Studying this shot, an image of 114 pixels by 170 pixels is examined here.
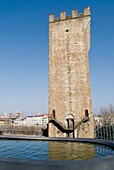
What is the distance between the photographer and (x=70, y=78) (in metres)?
14.3

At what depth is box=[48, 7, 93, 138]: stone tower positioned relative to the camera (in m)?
13.7

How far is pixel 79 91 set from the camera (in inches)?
551

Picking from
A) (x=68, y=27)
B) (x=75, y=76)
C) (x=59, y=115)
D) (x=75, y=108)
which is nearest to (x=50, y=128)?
(x=59, y=115)

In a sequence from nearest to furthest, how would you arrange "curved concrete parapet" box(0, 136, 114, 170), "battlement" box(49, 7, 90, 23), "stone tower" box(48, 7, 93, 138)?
"curved concrete parapet" box(0, 136, 114, 170) < "stone tower" box(48, 7, 93, 138) < "battlement" box(49, 7, 90, 23)

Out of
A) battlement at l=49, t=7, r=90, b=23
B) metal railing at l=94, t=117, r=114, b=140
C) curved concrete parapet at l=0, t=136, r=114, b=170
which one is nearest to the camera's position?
curved concrete parapet at l=0, t=136, r=114, b=170

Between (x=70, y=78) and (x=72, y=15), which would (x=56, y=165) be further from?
(x=72, y=15)

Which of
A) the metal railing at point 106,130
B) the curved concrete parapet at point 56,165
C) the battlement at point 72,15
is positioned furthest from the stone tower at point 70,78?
the curved concrete parapet at point 56,165

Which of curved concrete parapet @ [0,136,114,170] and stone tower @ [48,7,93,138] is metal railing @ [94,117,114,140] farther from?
curved concrete parapet @ [0,136,114,170]

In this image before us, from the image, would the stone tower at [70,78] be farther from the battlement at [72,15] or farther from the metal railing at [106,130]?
the metal railing at [106,130]

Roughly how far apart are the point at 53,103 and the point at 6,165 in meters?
12.1

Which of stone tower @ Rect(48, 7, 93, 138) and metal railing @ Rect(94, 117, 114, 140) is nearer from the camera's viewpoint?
metal railing @ Rect(94, 117, 114, 140)

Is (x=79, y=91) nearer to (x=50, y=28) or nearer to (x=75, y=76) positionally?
(x=75, y=76)

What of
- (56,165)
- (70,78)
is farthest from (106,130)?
(56,165)

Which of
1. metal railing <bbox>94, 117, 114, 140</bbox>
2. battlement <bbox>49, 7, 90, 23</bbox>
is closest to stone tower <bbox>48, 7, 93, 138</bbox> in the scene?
battlement <bbox>49, 7, 90, 23</bbox>
